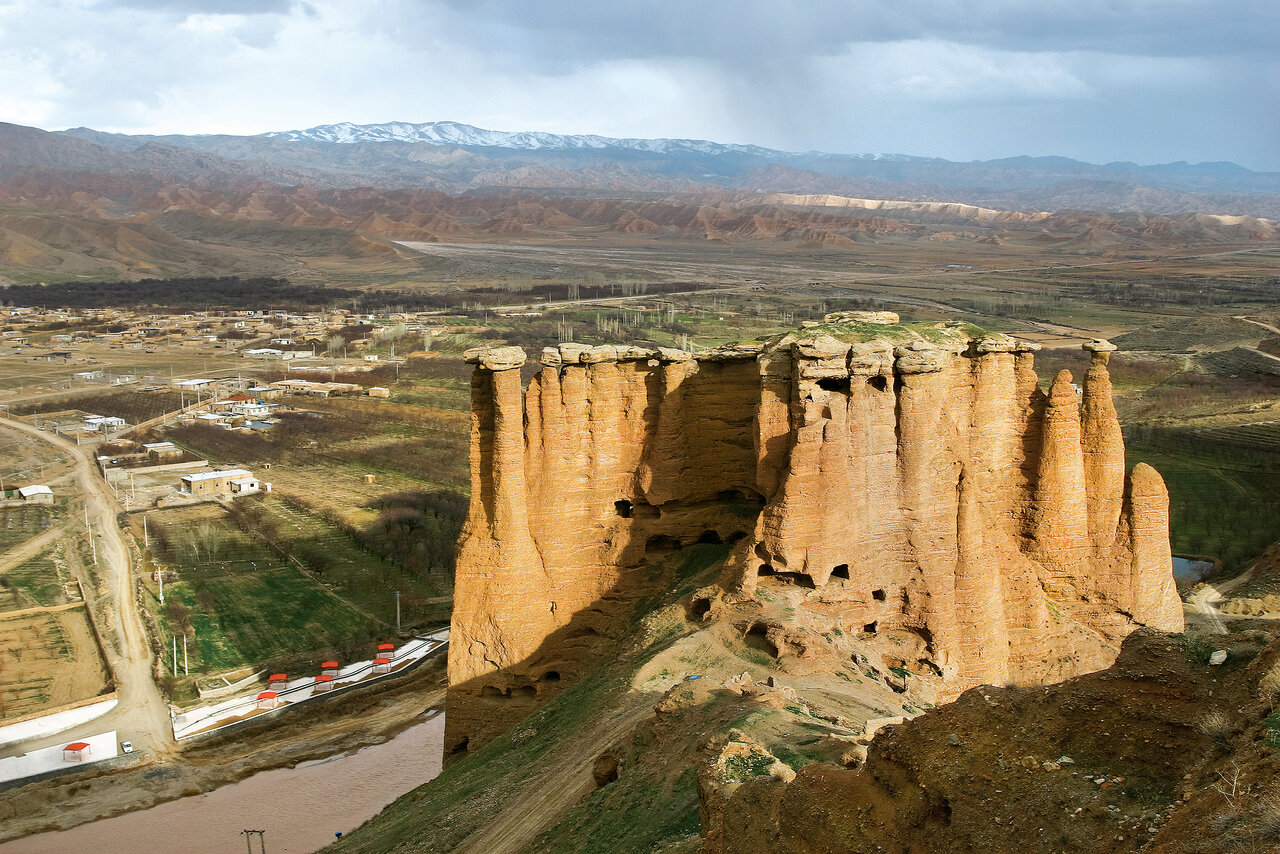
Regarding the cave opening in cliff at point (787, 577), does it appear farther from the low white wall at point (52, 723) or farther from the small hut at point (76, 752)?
the low white wall at point (52, 723)

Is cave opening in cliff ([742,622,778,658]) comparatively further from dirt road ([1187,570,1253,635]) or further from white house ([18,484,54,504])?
white house ([18,484,54,504])

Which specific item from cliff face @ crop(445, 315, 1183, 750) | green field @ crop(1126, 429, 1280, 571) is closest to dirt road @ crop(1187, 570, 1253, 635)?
green field @ crop(1126, 429, 1280, 571)

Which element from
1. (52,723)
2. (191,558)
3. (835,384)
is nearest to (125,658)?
(52,723)

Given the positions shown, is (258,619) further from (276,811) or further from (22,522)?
(22,522)

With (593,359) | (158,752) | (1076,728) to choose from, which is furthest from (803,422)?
(158,752)

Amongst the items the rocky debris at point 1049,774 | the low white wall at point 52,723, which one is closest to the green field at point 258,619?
the low white wall at point 52,723
